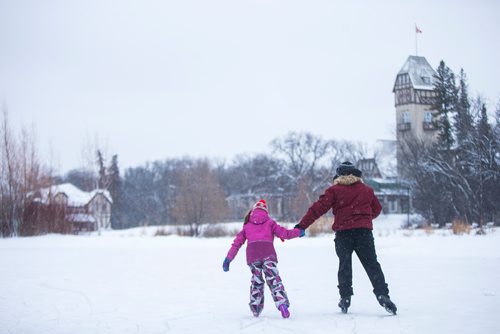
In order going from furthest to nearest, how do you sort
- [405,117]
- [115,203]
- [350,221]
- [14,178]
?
[115,203]
[405,117]
[14,178]
[350,221]

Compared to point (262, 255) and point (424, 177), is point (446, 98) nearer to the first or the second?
point (424, 177)

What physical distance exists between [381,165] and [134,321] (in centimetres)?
7250

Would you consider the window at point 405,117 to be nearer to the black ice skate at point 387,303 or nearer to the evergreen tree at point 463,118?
the evergreen tree at point 463,118

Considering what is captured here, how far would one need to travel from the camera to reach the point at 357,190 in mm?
6883

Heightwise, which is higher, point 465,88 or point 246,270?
point 465,88

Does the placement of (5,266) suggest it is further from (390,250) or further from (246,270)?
(390,250)

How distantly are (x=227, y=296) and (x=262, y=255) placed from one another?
7.52 feet

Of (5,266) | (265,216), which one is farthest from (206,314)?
(5,266)

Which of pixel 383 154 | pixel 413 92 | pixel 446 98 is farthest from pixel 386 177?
pixel 446 98

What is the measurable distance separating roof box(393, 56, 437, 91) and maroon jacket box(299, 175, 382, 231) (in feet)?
195

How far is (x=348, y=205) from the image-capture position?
683 cm

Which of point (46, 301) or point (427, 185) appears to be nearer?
point (46, 301)

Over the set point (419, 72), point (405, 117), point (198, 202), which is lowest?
point (198, 202)

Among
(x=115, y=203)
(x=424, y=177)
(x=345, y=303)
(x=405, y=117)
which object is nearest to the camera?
(x=345, y=303)
